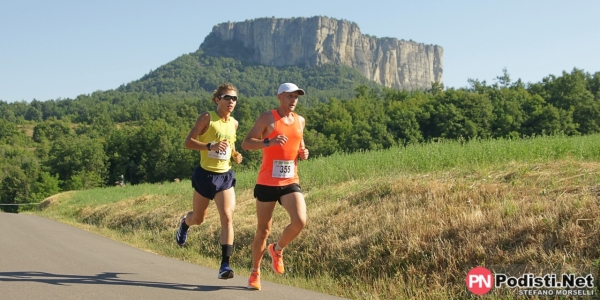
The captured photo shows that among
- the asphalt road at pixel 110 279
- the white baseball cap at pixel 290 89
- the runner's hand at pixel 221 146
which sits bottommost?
the asphalt road at pixel 110 279

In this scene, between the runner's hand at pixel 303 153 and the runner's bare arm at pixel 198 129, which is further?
the runner's bare arm at pixel 198 129

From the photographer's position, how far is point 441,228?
24.7 feet

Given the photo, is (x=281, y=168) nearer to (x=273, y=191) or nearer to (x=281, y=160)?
(x=281, y=160)

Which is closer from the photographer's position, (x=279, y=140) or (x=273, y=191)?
(x=279, y=140)

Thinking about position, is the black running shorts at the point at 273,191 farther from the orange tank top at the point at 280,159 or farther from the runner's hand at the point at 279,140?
the runner's hand at the point at 279,140

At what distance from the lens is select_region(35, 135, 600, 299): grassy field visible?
6.43 metres

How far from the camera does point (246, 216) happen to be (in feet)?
44.1

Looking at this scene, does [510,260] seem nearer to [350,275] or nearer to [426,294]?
[426,294]

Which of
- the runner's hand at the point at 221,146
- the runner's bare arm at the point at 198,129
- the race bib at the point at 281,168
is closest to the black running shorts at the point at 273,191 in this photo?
the race bib at the point at 281,168

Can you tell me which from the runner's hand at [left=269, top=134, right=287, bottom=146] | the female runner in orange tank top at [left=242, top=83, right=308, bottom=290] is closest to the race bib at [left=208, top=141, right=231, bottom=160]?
the female runner in orange tank top at [left=242, top=83, right=308, bottom=290]

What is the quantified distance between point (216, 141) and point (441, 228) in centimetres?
297

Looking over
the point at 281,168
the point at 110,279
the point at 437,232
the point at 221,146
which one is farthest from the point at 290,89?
the point at 110,279

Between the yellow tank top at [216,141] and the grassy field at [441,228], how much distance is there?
1.68 metres

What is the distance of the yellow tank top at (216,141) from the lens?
7.19 meters
